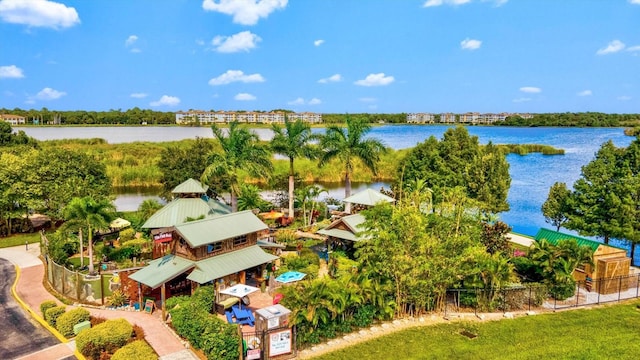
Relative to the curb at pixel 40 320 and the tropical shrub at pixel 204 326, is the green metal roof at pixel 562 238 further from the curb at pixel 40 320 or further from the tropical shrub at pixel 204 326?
the curb at pixel 40 320

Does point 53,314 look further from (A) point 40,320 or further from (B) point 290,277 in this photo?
(B) point 290,277

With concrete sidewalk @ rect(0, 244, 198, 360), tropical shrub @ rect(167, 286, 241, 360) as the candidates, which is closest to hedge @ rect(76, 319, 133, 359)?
concrete sidewalk @ rect(0, 244, 198, 360)

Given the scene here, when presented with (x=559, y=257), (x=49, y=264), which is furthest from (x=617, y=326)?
(x=49, y=264)

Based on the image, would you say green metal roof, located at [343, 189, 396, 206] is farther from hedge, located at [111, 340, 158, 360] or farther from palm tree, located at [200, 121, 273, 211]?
hedge, located at [111, 340, 158, 360]

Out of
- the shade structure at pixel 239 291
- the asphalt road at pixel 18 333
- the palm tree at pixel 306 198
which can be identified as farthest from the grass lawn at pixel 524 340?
the palm tree at pixel 306 198

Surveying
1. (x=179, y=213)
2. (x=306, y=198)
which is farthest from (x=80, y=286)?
(x=306, y=198)

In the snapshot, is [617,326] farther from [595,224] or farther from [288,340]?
[288,340]
